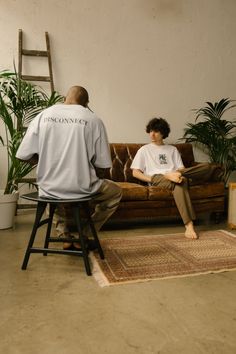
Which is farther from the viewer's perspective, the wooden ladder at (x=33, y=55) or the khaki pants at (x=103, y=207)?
the wooden ladder at (x=33, y=55)

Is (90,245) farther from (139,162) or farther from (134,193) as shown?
(139,162)

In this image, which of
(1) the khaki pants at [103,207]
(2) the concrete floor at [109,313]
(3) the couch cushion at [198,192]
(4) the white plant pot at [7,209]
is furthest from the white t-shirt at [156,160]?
(2) the concrete floor at [109,313]

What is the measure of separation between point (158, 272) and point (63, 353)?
937 millimetres

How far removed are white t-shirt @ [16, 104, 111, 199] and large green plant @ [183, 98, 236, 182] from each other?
2154 millimetres

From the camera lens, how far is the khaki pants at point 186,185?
2.89 metres

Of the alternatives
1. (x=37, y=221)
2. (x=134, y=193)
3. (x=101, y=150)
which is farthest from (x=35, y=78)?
(x=37, y=221)

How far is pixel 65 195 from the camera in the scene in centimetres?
201

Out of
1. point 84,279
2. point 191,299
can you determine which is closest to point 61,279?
point 84,279

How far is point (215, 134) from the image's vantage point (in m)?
3.90

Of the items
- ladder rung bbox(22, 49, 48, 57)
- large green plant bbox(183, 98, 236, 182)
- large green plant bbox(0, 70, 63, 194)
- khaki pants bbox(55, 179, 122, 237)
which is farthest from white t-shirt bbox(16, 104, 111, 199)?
large green plant bbox(183, 98, 236, 182)

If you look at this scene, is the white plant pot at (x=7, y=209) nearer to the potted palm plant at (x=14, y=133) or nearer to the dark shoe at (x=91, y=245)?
the potted palm plant at (x=14, y=133)

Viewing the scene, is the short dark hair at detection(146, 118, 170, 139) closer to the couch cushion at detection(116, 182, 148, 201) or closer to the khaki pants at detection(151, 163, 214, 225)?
the khaki pants at detection(151, 163, 214, 225)

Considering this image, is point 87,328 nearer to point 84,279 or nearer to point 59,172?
point 84,279

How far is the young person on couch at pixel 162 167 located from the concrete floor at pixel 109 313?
3.62 feet
